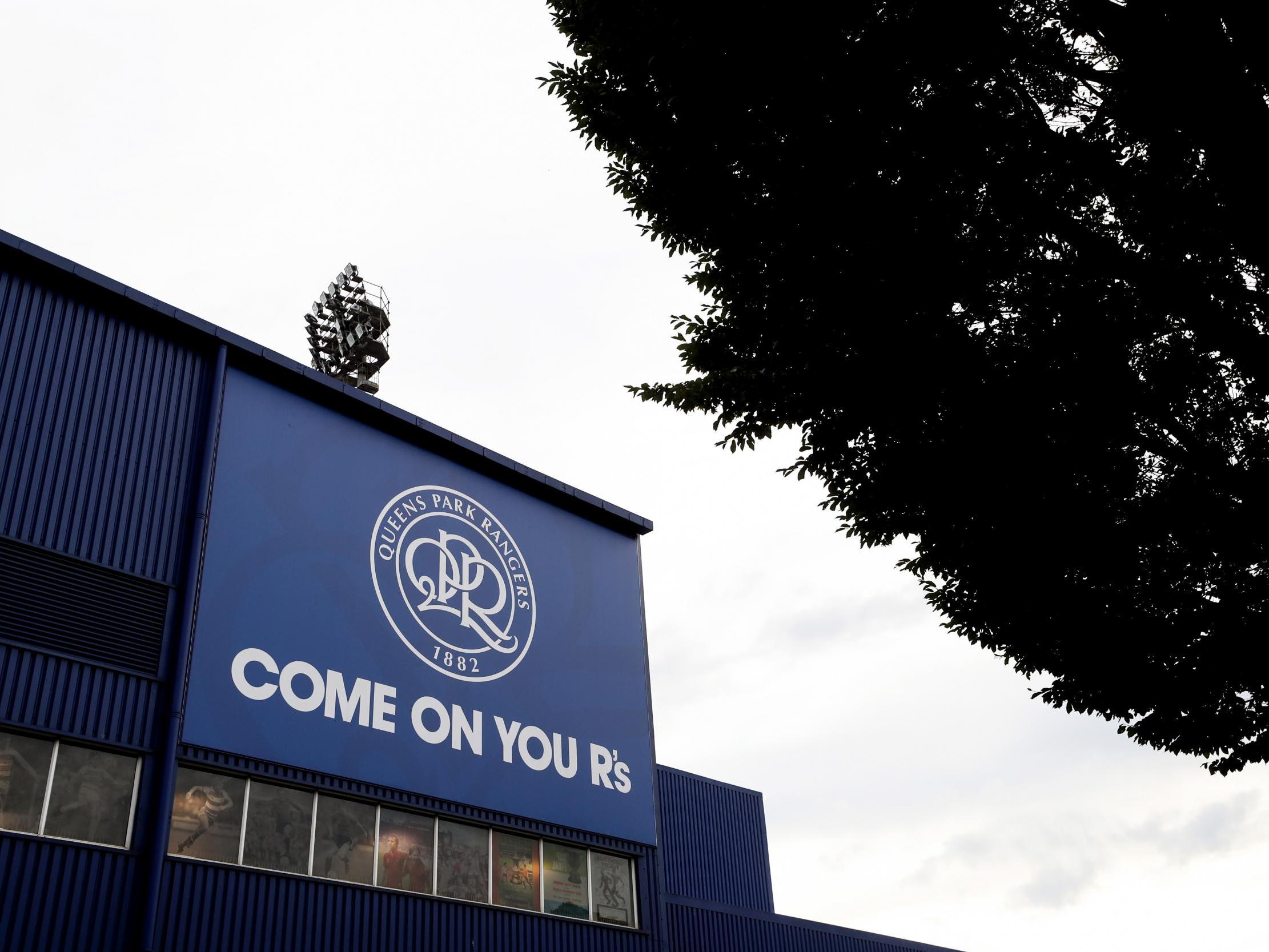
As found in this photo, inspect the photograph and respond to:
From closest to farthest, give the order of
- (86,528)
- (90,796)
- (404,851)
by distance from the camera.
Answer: (90,796)
(86,528)
(404,851)

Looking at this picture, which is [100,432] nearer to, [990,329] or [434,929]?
[434,929]

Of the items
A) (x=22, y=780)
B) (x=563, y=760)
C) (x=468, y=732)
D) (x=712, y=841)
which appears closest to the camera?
(x=22, y=780)

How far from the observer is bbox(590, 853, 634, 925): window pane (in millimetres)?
24078

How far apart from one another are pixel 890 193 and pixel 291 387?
608 inches

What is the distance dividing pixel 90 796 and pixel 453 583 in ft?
28.5

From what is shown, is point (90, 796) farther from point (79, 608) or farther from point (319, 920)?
point (319, 920)

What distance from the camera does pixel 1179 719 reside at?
41.2 feet

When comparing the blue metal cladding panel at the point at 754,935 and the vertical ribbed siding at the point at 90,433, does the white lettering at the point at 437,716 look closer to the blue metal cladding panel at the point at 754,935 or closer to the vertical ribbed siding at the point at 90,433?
the vertical ribbed siding at the point at 90,433

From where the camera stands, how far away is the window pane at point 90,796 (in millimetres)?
17250

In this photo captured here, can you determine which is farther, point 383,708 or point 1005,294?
point 383,708

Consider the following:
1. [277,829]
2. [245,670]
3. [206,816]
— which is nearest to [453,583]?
[245,670]

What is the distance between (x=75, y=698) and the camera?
58.9 feet

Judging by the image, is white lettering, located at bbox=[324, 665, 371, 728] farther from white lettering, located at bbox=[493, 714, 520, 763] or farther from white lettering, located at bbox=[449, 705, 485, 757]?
white lettering, located at bbox=[493, 714, 520, 763]

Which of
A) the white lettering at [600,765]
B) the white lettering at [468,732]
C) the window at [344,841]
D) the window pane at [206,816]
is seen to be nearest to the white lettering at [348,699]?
the window at [344,841]
